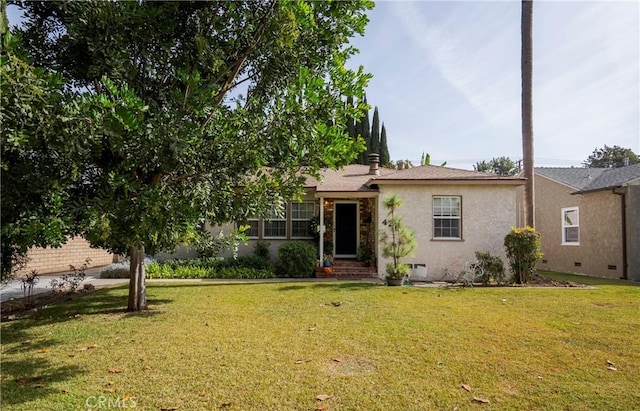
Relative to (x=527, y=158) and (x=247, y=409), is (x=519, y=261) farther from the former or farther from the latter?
(x=247, y=409)

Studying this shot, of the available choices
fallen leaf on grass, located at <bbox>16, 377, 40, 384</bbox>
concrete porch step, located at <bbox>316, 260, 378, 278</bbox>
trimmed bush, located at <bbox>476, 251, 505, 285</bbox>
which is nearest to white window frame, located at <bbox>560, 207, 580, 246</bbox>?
trimmed bush, located at <bbox>476, 251, 505, 285</bbox>

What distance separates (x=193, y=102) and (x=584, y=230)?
1734cm

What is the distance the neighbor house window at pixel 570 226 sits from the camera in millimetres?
16766

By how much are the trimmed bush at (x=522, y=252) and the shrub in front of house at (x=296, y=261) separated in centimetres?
640

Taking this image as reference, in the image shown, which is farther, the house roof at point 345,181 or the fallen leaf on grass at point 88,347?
the house roof at point 345,181

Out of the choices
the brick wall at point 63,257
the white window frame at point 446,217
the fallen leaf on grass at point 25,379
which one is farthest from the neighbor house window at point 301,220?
the fallen leaf on grass at point 25,379

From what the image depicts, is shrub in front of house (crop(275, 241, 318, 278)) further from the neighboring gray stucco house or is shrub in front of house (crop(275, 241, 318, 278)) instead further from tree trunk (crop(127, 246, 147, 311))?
the neighboring gray stucco house

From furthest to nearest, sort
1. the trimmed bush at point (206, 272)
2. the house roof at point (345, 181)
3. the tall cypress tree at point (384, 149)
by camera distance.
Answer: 1. the tall cypress tree at point (384, 149)
2. the house roof at point (345, 181)
3. the trimmed bush at point (206, 272)

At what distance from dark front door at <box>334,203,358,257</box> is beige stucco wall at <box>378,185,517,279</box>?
250cm

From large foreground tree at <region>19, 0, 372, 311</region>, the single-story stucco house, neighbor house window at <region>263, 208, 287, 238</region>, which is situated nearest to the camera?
large foreground tree at <region>19, 0, 372, 311</region>

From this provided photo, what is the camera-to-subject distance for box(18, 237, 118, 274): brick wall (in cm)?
1380

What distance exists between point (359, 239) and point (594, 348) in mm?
10299

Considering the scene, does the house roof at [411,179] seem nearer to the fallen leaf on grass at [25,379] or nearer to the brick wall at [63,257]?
the brick wall at [63,257]

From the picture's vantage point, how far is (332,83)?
14.4ft
